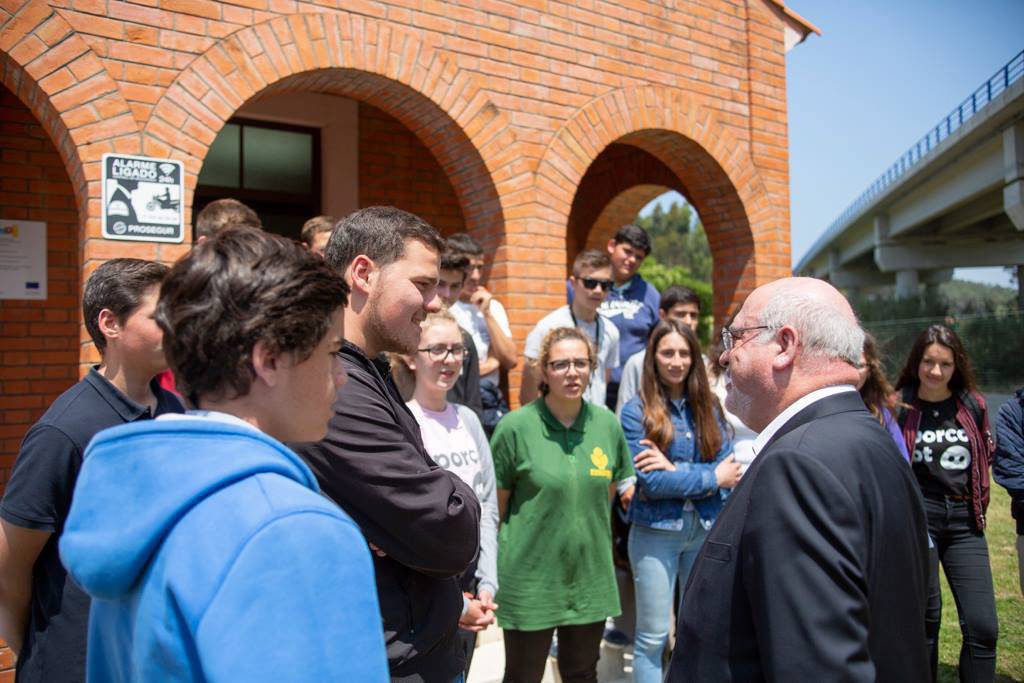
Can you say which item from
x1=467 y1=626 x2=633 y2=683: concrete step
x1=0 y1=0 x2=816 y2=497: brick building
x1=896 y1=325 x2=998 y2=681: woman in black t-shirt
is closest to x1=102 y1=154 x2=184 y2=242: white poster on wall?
x1=0 y1=0 x2=816 y2=497: brick building

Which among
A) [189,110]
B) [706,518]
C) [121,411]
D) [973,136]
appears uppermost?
[973,136]

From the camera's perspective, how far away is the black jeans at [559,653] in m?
3.71

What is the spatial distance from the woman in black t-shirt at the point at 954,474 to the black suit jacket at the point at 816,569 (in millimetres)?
2730

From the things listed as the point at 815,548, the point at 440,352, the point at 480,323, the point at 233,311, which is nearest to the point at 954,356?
the point at 480,323

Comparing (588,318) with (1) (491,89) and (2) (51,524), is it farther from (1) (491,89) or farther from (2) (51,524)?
(2) (51,524)

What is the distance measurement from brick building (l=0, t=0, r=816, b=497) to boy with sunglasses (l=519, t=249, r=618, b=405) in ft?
2.01

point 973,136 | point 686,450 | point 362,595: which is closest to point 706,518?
point 686,450

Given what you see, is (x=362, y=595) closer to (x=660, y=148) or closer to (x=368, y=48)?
(x=368, y=48)

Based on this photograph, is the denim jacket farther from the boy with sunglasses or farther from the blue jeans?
the boy with sunglasses

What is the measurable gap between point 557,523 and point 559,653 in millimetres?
663

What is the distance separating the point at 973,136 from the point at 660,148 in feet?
53.2

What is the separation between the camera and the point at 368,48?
5.12 metres

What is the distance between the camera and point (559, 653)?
12.7 ft

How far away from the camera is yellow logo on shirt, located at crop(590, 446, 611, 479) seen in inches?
155
